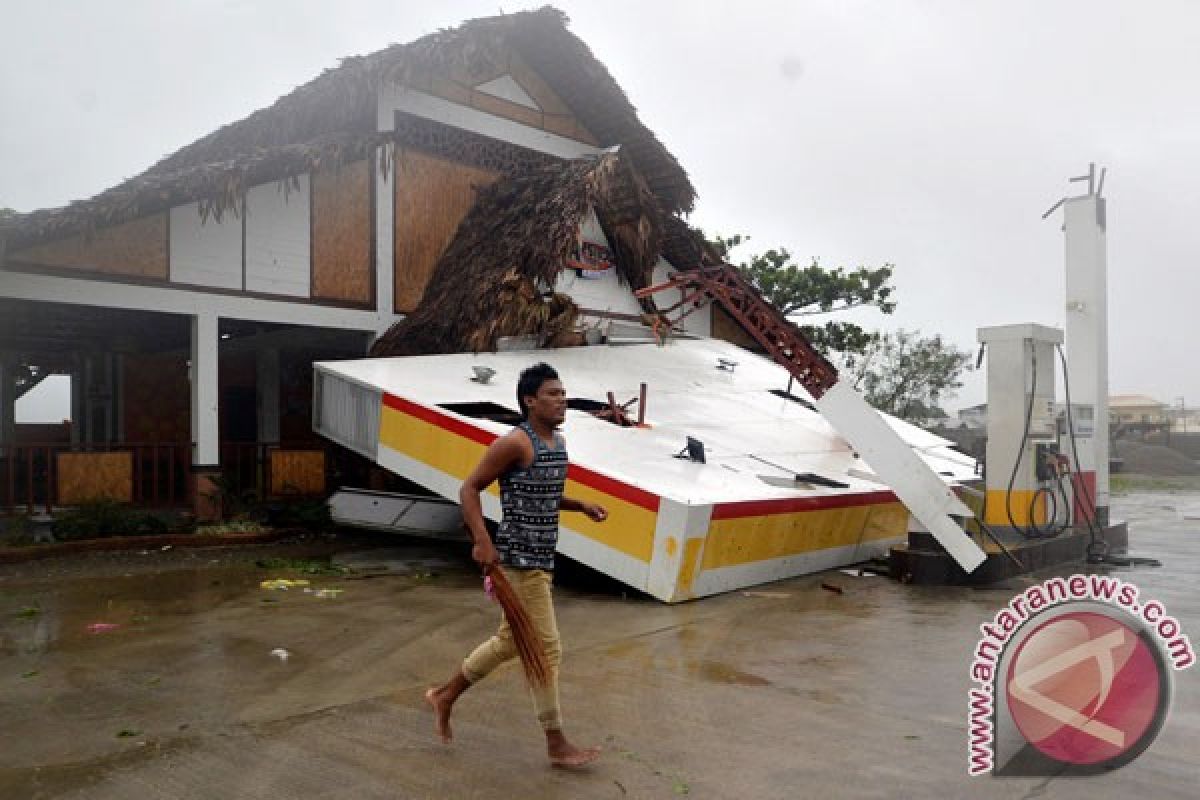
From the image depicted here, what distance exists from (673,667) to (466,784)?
2058 mm

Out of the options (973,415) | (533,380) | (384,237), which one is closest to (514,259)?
(384,237)

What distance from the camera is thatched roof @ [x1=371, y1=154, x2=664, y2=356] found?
12188 millimetres

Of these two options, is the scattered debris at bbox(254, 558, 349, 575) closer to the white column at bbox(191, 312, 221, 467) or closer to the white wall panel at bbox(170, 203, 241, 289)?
the white column at bbox(191, 312, 221, 467)

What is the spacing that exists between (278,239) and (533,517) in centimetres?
958

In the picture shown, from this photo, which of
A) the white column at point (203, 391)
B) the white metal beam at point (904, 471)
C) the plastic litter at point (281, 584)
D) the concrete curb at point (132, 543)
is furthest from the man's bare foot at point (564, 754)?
the white column at point (203, 391)

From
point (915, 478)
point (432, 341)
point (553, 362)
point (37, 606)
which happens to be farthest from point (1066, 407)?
point (37, 606)

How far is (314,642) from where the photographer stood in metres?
Answer: 5.79

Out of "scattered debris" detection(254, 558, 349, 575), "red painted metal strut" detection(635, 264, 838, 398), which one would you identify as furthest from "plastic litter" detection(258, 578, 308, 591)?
"red painted metal strut" detection(635, 264, 838, 398)

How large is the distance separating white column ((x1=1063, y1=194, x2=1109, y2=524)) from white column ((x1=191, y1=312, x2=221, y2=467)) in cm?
1042

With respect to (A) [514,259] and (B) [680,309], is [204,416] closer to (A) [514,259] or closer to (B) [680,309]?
(A) [514,259]

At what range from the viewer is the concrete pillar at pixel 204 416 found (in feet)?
36.1

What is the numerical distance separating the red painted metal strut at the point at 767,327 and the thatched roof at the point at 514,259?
171 centimetres

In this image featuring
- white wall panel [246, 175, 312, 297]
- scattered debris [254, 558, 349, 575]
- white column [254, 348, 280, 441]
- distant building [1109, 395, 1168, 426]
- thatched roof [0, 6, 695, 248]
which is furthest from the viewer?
distant building [1109, 395, 1168, 426]

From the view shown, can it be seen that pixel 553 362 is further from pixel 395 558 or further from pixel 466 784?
pixel 466 784
